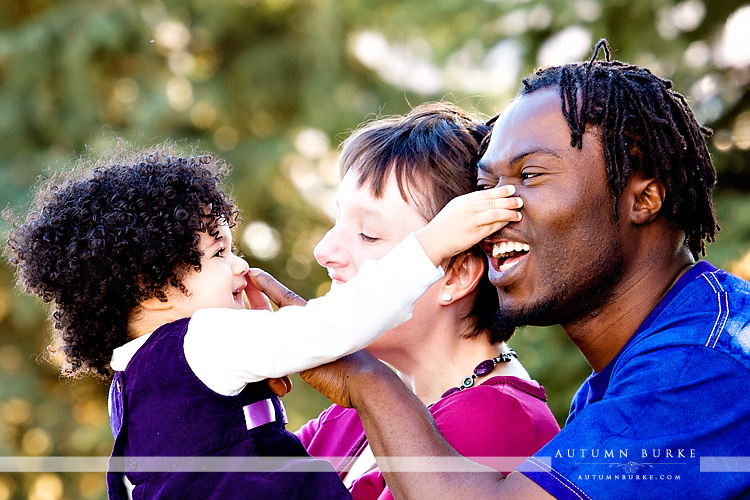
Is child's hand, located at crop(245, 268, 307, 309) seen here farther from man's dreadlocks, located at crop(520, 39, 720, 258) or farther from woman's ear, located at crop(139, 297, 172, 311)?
man's dreadlocks, located at crop(520, 39, 720, 258)

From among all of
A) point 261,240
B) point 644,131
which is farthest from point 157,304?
point 261,240

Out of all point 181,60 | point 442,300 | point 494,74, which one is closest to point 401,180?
point 442,300

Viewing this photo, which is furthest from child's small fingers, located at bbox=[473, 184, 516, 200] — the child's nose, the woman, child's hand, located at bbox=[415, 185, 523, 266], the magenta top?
the child's nose

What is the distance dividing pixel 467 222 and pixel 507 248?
0.18 meters

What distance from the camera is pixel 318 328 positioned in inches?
84.5

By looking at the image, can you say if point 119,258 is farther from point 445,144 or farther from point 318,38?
point 318,38

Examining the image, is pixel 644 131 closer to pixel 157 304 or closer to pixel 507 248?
pixel 507 248

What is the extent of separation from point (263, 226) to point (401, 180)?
7040mm

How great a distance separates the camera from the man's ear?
2.20 m

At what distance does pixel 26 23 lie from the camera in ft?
31.9

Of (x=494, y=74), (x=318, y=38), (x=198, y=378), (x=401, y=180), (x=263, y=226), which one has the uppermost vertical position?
(x=401, y=180)

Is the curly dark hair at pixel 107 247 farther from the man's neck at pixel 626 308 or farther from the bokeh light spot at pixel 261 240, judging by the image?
the bokeh light spot at pixel 261 240

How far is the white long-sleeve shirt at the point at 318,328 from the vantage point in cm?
213

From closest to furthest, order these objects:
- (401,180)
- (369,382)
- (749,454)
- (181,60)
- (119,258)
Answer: (749,454), (369,382), (119,258), (401,180), (181,60)
